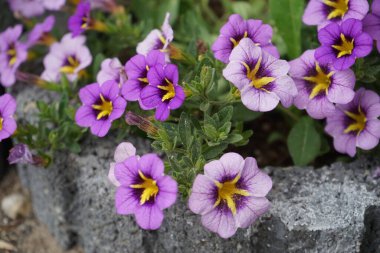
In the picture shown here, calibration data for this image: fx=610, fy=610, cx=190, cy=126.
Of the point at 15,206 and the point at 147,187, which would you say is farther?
the point at 15,206

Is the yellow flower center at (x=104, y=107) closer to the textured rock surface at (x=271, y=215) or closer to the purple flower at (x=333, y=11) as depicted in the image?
the textured rock surface at (x=271, y=215)

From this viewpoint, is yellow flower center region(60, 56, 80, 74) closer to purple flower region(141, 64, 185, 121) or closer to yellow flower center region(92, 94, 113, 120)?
yellow flower center region(92, 94, 113, 120)

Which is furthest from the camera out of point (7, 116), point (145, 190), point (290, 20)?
point (290, 20)

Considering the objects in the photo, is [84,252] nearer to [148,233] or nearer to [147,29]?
[148,233]

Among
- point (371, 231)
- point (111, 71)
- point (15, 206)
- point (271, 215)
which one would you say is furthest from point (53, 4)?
point (371, 231)

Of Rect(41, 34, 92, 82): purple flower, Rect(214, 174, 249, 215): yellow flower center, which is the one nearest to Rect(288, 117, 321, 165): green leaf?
Rect(214, 174, 249, 215): yellow flower center

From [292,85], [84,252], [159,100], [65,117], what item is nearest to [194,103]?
[159,100]

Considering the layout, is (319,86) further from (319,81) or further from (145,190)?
(145,190)
